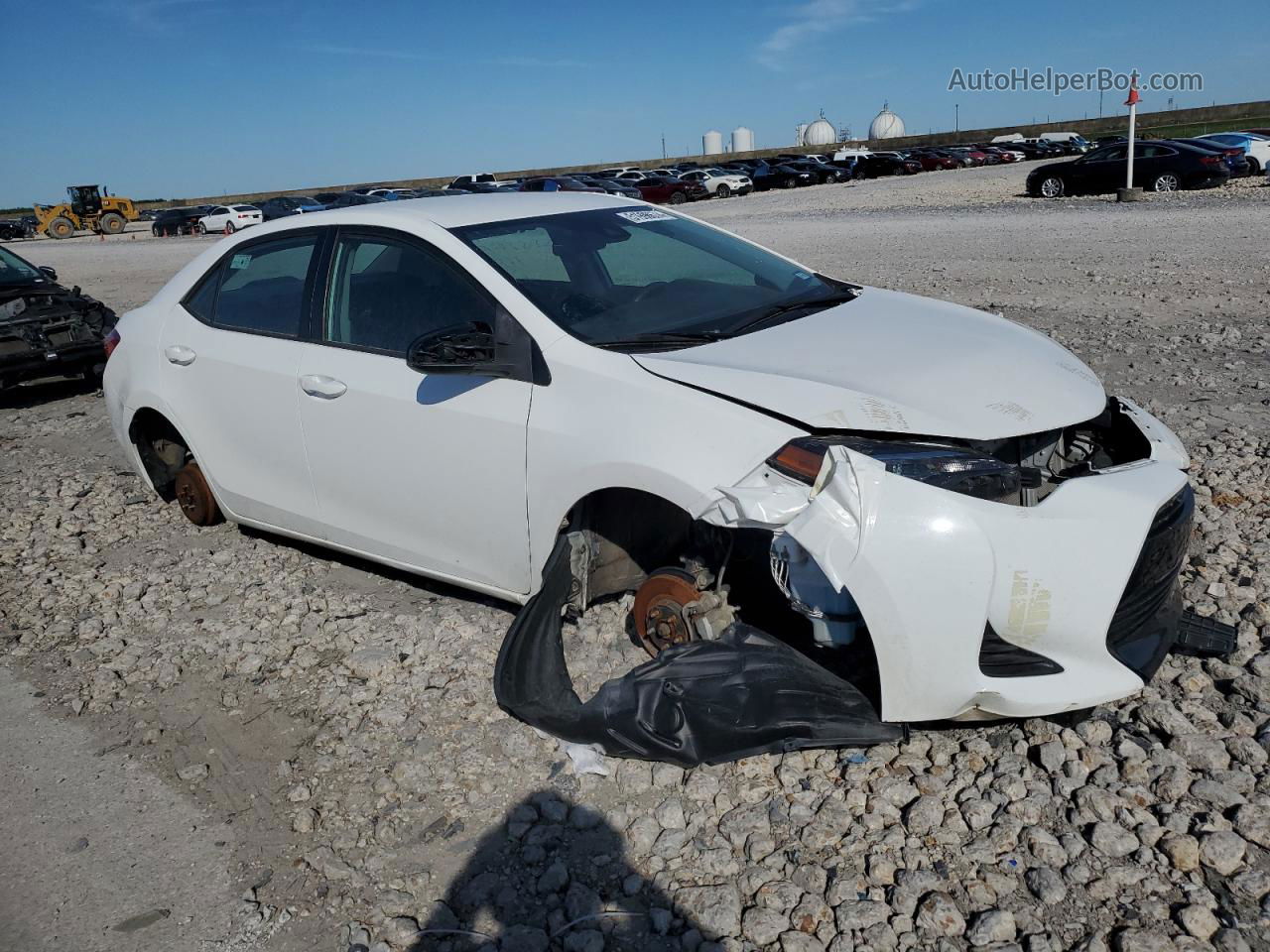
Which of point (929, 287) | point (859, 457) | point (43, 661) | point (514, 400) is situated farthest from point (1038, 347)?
point (929, 287)

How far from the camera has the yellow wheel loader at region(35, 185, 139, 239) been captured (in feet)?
174

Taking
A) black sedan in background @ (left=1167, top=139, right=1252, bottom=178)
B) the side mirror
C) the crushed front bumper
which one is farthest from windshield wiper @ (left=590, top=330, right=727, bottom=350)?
black sedan in background @ (left=1167, top=139, right=1252, bottom=178)

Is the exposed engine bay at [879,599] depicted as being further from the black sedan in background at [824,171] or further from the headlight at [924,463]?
the black sedan in background at [824,171]

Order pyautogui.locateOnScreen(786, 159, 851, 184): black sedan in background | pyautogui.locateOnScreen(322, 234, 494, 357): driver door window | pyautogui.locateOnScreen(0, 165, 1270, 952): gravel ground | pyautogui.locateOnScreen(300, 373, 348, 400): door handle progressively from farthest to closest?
1. pyautogui.locateOnScreen(786, 159, 851, 184): black sedan in background
2. pyautogui.locateOnScreen(300, 373, 348, 400): door handle
3. pyautogui.locateOnScreen(322, 234, 494, 357): driver door window
4. pyautogui.locateOnScreen(0, 165, 1270, 952): gravel ground

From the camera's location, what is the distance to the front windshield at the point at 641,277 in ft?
12.7

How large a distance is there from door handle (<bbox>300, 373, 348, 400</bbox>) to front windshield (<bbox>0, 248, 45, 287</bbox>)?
7641mm

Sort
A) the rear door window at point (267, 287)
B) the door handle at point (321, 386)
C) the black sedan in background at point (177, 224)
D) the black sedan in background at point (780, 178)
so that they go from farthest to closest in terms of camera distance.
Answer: the black sedan in background at point (177, 224) → the black sedan in background at point (780, 178) → the rear door window at point (267, 287) → the door handle at point (321, 386)

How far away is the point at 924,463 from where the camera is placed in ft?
10.00

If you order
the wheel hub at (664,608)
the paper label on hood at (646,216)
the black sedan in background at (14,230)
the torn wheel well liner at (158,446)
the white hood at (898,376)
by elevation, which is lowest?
the wheel hub at (664,608)

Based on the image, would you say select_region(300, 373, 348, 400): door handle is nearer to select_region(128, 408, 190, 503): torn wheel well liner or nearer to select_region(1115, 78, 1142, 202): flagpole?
select_region(128, 408, 190, 503): torn wheel well liner

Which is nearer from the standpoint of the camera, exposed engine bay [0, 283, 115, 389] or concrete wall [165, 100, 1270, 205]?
exposed engine bay [0, 283, 115, 389]

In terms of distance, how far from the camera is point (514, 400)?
372cm

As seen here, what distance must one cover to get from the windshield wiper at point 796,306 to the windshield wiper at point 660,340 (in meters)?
0.11

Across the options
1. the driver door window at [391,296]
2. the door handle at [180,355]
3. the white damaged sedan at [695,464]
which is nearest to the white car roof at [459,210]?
the white damaged sedan at [695,464]
